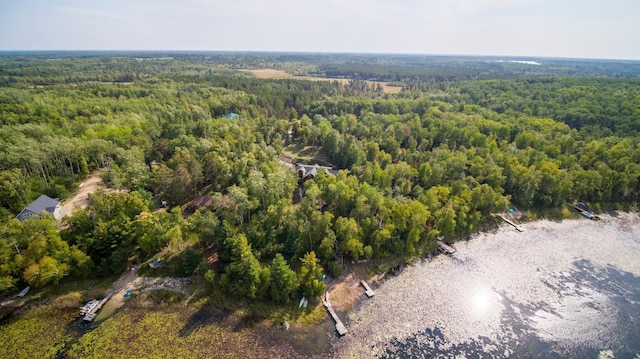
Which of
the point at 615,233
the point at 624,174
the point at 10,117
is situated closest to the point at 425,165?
the point at 615,233

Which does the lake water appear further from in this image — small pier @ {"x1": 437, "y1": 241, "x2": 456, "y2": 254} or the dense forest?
the dense forest

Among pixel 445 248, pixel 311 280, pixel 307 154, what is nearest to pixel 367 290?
Answer: pixel 311 280

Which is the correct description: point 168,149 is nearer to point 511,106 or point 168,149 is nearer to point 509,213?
point 509,213

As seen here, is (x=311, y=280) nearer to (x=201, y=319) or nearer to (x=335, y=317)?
(x=335, y=317)

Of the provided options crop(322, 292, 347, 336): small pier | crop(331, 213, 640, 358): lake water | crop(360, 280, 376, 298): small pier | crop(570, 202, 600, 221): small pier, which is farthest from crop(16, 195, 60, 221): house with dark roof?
crop(570, 202, 600, 221): small pier

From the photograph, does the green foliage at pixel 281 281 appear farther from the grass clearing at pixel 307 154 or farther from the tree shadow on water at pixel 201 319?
the grass clearing at pixel 307 154

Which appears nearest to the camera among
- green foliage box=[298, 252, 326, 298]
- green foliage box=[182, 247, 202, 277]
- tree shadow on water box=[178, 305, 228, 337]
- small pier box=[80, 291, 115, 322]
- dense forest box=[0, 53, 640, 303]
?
tree shadow on water box=[178, 305, 228, 337]
